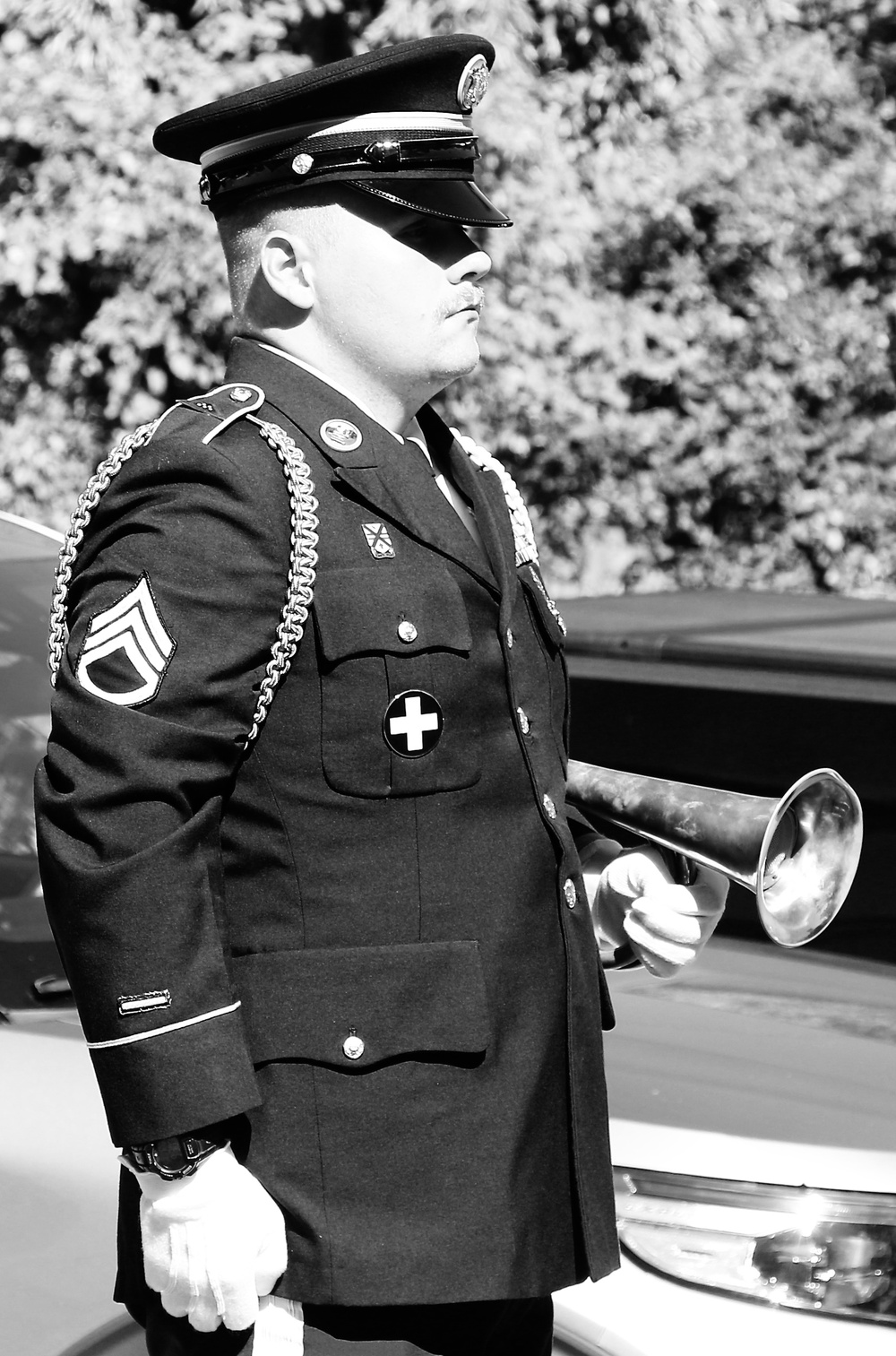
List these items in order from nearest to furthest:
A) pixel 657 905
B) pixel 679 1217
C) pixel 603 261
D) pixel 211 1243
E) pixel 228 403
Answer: pixel 211 1243 → pixel 228 403 → pixel 657 905 → pixel 679 1217 → pixel 603 261

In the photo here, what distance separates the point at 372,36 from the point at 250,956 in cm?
590

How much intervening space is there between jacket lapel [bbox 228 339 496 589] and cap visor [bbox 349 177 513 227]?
191mm

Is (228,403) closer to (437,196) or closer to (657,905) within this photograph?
(437,196)

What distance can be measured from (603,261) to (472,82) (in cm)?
604

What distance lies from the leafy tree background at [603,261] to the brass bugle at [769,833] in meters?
4.91

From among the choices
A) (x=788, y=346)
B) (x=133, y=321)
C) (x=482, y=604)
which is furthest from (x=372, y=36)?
(x=482, y=604)

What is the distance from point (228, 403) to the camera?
5.61 feet

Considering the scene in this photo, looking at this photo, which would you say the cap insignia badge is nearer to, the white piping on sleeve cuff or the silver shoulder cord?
the silver shoulder cord

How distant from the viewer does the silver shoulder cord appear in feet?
5.19

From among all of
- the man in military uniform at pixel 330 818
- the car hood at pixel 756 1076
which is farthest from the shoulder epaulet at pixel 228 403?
the car hood at pixel 756 1076

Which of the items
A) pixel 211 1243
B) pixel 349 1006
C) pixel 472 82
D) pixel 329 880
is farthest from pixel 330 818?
pixel 472 82

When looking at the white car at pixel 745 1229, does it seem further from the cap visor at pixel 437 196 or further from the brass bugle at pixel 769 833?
the cap visor at pixel 437 196

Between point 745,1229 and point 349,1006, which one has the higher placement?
point 349,1006

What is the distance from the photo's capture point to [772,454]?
8305 mm
